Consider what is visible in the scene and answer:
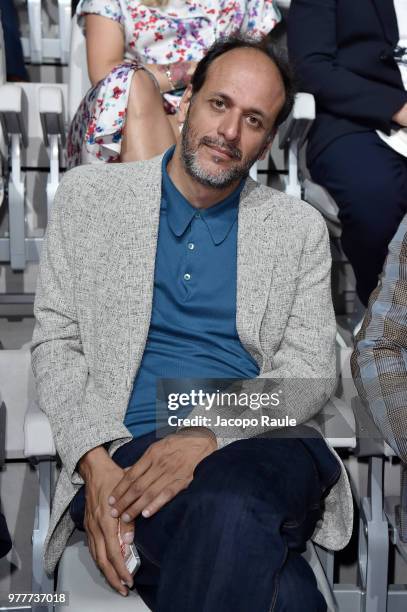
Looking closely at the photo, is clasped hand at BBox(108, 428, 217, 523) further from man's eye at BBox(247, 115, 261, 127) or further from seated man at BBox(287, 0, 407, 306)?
seated man at BBox(287, 0, 407, 306)

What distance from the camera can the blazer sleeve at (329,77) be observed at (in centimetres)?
205

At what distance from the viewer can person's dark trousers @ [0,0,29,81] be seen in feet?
8.63

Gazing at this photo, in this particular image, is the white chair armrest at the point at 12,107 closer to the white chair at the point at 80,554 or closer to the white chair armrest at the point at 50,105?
the white chair armrest at the point at 50,105

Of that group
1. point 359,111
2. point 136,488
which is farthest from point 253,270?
point 359,111

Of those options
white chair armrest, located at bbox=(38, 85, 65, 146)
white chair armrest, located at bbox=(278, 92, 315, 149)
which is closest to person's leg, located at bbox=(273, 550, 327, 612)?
white chair armrest, located at bbox=(278, 92, 315, 149)

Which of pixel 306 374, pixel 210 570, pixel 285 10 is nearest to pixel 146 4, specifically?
pixel 285 10

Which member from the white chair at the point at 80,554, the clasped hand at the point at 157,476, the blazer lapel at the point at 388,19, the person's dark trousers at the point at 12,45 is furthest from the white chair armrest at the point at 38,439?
the person's dark trousers at the point at 12,45

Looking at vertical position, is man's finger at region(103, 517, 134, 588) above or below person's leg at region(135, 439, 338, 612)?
below

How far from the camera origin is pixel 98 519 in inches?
49.9

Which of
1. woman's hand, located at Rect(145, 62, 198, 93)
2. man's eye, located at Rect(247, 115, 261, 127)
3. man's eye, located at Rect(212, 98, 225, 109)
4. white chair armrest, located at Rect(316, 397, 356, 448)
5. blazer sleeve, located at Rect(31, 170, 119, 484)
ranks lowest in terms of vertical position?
white chair armrest, located at Rect(316, 397, 356, 448)

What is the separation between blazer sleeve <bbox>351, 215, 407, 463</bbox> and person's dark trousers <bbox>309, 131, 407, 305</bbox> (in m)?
0.68

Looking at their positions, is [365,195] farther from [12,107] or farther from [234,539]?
[234,539]

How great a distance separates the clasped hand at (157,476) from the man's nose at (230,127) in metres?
0.49

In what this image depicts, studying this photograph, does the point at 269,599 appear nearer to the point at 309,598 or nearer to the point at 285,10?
the point at 309,598
